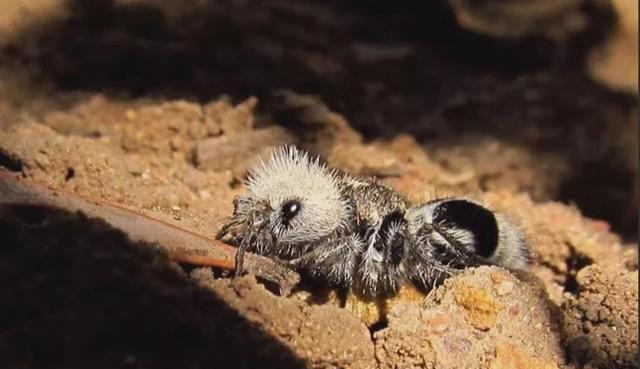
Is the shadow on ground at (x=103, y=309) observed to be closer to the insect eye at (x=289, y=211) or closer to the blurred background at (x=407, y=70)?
the insect eye at (x=289, y=211)

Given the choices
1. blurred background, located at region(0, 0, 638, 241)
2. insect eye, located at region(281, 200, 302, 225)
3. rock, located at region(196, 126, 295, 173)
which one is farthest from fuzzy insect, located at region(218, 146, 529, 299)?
blurred background, located at region(0, 0, 638, 241)

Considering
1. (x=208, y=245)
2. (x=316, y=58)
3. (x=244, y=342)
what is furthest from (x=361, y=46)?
(x=244, y=342)

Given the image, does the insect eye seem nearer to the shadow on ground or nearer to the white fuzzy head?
the white fuzzy head

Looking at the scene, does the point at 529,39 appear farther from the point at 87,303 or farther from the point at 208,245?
the point at 87,303

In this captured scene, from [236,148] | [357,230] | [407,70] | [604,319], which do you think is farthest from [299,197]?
[407,70]

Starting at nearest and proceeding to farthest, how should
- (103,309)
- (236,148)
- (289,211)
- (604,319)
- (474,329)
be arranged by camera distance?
(103,309), (474,329), (604,319), (289,211), (236,148)

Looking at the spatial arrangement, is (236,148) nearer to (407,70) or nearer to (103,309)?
(407,70)
